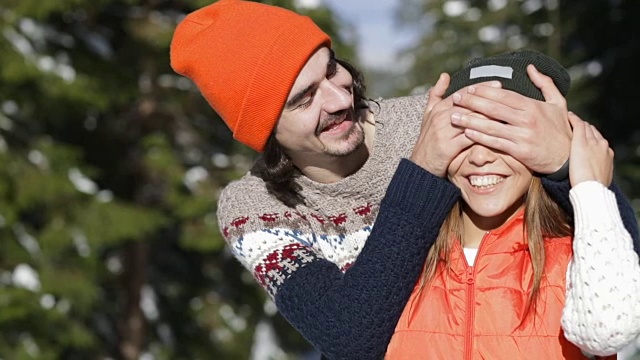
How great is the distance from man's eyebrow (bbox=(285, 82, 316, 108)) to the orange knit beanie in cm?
2

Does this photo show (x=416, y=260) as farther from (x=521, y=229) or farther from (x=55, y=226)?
(x=55, y=226)

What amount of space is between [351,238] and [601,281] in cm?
76

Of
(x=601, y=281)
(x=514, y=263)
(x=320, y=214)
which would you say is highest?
(x=601, y=281)

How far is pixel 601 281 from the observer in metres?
1.52

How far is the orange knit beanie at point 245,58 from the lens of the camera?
222 centimetres

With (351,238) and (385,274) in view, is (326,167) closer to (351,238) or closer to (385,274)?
(351,238)

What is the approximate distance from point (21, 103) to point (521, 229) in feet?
24.9

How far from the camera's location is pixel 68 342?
905 centimetres

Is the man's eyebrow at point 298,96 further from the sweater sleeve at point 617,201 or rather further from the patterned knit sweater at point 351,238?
the sweater sleeve at point 617,201

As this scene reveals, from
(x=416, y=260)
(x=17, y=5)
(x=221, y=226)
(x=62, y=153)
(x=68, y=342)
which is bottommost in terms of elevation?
(x=68, y=342)

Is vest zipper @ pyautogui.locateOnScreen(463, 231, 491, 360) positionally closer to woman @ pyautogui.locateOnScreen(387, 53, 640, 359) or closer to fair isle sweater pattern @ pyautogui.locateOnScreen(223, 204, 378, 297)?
woman @ pyautogui.locateOnScreen(387, 53, 640, 359)

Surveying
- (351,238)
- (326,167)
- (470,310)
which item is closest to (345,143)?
(326,167)

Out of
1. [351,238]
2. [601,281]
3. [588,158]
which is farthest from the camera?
A: [351,238]

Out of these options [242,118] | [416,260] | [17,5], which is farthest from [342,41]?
[416,260]
